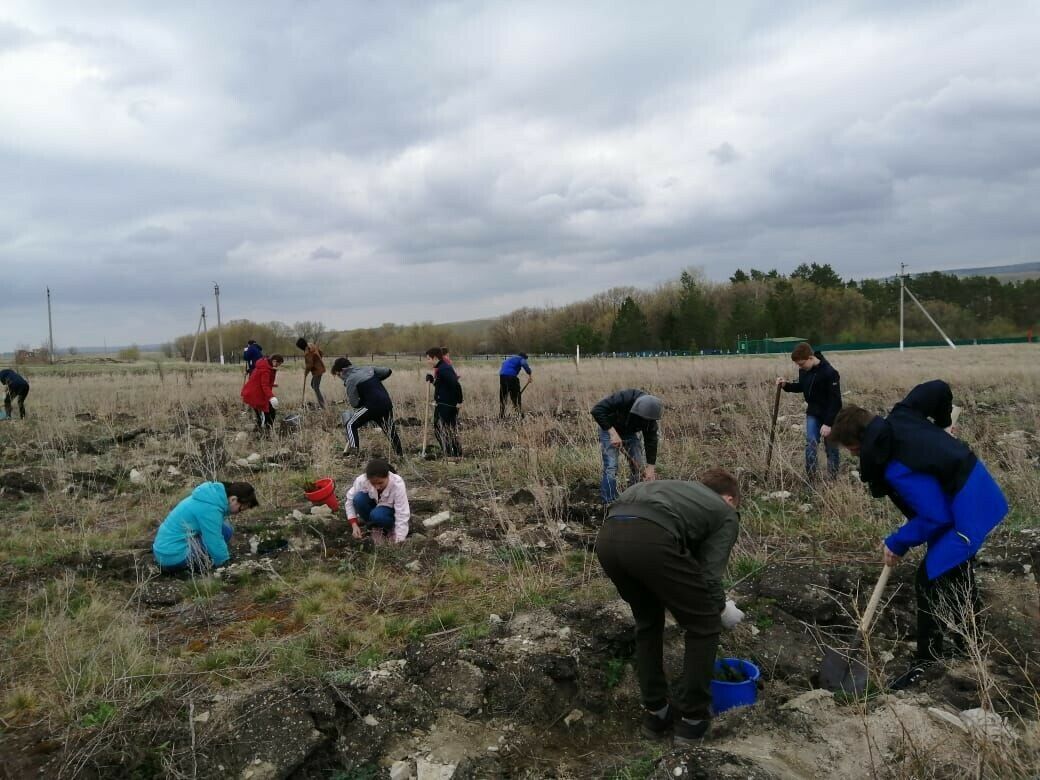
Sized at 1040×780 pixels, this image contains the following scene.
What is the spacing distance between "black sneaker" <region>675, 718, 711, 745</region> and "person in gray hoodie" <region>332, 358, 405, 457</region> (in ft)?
18.5

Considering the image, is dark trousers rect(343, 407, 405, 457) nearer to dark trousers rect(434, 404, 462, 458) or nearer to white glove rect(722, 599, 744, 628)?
dark trousers rect(434, 404, 462, 458)

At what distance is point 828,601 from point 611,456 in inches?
95.1

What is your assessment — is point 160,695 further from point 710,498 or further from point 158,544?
point 710,498

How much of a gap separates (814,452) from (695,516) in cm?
437

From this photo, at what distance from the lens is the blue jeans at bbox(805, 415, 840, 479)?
6.19 meters

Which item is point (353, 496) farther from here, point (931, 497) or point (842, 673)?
point (931, 497)

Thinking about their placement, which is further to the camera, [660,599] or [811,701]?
[811,701]

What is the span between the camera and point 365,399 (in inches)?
309

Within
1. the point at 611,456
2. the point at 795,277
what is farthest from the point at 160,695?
the point at 795,277

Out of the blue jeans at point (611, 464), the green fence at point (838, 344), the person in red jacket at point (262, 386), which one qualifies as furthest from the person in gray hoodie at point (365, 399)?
the green fence at point (838, 344)

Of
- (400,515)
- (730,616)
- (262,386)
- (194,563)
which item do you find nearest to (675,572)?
(730,616)

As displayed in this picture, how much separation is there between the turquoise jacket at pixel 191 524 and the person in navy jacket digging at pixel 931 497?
153 inches

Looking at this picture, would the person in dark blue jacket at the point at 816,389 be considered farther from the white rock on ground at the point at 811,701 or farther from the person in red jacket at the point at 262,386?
the person in red jacket at the point at 262,386

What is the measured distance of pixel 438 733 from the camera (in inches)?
113
